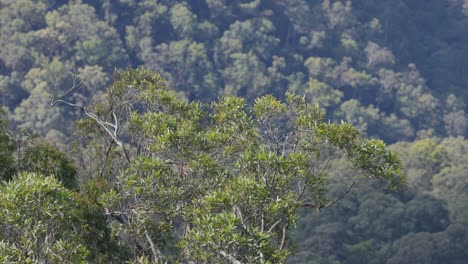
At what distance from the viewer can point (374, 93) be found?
419 ft

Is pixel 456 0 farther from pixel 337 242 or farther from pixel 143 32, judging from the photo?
pixel 337 242

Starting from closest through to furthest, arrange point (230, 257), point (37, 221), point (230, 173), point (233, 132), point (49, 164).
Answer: point (37, 221), point (230, 257), point (230, 173), point (233, 132), point (49, 164)

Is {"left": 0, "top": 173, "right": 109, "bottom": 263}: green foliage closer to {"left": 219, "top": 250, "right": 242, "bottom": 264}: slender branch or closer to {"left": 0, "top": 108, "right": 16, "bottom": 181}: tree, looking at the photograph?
{"left": 219, "top": 250, "right": 242, "bottom": 264}: slender branch

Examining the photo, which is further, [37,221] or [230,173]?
[230,173]

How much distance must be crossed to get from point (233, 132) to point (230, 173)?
1.01 meters

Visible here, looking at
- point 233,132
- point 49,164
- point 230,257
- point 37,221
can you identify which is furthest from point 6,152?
point 230,257

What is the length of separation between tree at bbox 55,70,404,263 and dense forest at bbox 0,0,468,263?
0.04 meters

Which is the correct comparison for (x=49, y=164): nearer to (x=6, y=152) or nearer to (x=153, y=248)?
(x=6, y=152)

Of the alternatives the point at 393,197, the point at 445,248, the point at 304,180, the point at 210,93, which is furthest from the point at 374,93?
the point at 304,180

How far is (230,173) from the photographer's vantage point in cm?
1867

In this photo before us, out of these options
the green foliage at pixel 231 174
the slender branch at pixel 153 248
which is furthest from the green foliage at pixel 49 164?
the slender branch at pixel 153 248

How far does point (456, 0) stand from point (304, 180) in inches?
5245

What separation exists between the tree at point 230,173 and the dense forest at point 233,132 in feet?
0.12

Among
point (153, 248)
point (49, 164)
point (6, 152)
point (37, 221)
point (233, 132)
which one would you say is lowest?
point (37, 221)
